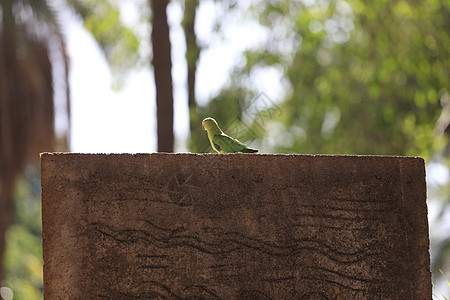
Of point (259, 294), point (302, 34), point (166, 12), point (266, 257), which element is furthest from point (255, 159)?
point (302, 34)

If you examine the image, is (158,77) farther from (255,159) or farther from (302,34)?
(255,159)

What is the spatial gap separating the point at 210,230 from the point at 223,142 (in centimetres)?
59

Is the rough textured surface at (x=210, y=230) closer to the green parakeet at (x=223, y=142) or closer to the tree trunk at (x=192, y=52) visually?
the green parakeet at (x=223, y=142)

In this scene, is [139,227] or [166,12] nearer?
[139,227]

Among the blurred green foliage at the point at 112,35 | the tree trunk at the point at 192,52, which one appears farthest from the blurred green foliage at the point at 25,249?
Result: the tree trunk at the point at 192,52

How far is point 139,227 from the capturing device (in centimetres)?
298

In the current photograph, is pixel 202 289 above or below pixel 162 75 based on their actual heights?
below

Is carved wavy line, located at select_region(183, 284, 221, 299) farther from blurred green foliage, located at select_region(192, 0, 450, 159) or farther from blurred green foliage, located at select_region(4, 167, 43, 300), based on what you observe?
blurred green foliage, located at select_region(4, 167, 43, 300)

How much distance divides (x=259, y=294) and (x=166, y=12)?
526 centimetres

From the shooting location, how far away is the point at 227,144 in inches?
130

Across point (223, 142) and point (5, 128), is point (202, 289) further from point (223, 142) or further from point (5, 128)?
point (5, 128)

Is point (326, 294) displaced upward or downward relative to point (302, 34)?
downward

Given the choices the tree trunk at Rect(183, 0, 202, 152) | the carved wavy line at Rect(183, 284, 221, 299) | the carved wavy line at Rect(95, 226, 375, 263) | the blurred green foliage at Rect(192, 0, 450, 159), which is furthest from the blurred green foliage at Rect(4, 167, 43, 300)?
the carved wavy line at Rect(183, 284, 221, 299)

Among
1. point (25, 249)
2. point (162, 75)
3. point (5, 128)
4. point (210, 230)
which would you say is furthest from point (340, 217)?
point (25, 249)
